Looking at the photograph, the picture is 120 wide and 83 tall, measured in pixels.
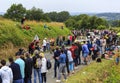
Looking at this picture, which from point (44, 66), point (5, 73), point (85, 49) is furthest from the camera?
point (85, 49)

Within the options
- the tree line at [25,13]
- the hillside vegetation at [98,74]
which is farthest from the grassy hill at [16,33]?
the tree line at [25,13]

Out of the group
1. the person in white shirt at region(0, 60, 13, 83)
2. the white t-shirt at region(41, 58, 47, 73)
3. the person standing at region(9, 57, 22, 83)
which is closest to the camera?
the person in white shirt at region(0, 60, 13, 83)

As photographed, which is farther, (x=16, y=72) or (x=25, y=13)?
(x=25, y=13)

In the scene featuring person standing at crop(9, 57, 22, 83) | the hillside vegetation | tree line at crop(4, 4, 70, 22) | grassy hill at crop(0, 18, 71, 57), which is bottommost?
tree line at crop(4, 4, 70, 22)

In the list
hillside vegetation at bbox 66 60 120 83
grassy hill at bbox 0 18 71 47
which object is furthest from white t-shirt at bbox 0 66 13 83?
grassy hill at bbox 0 18 71 47

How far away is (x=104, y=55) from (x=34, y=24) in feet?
50.1

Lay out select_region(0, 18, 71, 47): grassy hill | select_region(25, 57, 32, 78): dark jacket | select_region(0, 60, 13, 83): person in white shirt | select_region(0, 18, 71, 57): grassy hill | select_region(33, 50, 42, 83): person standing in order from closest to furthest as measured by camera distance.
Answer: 1. select_region(0, 60, 13, 83): person in white shirt
2. select_region(25, 57, 32, 78): dark jacket
3. select_region(33, 50, 42, 83): person standing
4. select_region(0, 18, 71, 57): grassy hill
5. select_region(0, 18, 71, 47): grassy hill

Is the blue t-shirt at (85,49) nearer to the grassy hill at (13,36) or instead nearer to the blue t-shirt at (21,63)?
the grassy hill at (13,36)

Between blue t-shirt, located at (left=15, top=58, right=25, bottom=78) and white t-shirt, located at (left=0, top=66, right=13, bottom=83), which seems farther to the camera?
blue t-shirt, located at (left=15, top=58, right=25, bottom=78)

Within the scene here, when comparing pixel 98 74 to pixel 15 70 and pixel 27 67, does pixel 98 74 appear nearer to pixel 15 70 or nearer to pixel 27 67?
pixel 27 67

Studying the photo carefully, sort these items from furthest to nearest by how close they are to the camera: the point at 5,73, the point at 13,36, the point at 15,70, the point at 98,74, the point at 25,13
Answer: the point at 25,13 < the point at 13,36 < the point at 98,74 < the point at 15,70 < the point at 5,73

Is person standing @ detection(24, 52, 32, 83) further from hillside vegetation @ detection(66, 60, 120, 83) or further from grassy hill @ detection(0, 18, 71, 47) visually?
grassy hill @ detection(0, 18, 71, 47)

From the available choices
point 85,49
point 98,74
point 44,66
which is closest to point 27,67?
point 44,66

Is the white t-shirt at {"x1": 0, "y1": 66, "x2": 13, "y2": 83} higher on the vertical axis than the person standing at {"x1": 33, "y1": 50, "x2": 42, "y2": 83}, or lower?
higher
